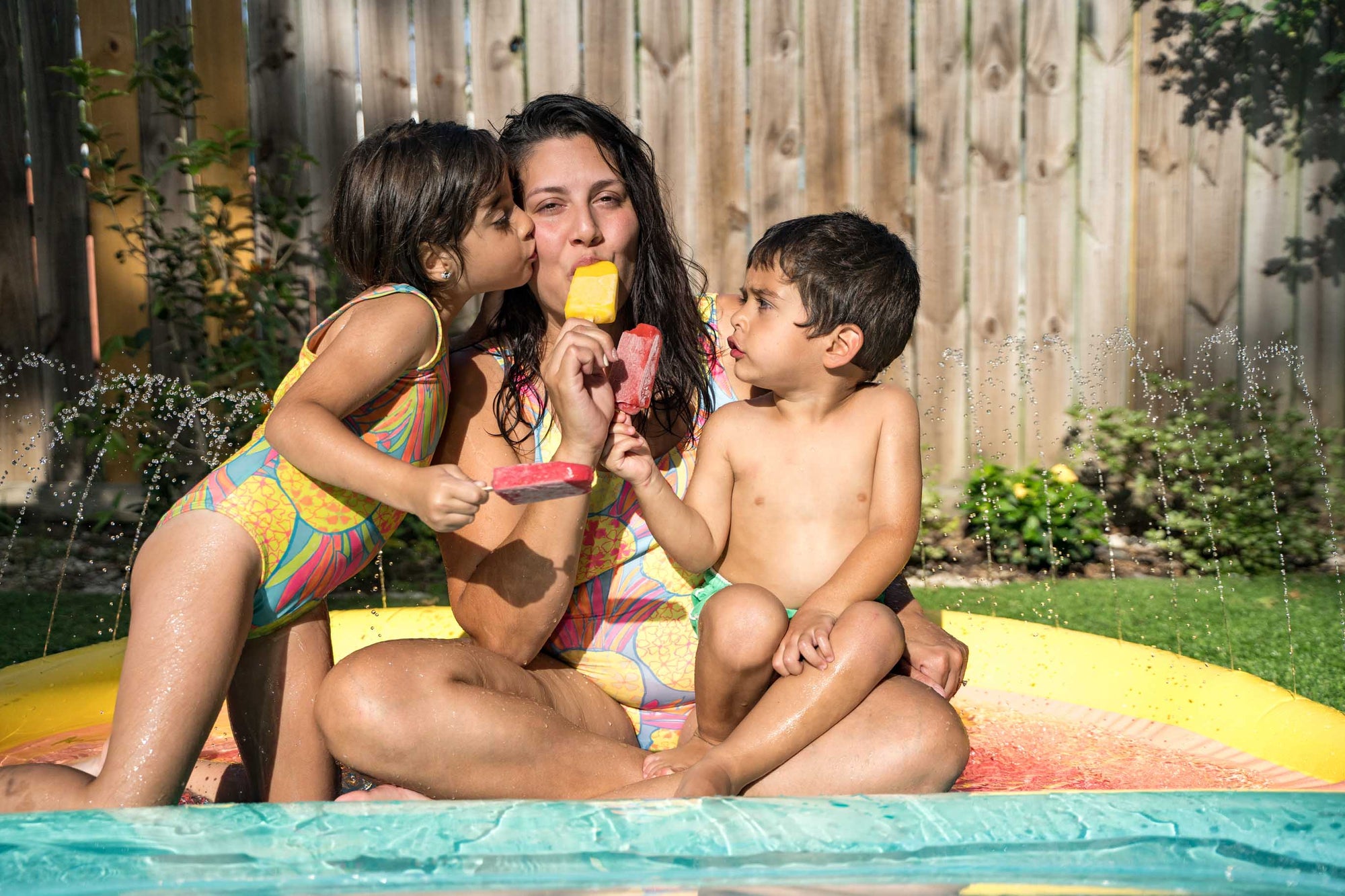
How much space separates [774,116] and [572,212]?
2848 mm

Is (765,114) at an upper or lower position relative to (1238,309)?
upper

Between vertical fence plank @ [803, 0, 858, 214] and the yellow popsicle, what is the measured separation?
2.88m

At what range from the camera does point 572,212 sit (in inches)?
94.3

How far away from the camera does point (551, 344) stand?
258cm

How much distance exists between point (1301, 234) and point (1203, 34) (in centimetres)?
90

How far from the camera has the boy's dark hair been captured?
92.4 inches

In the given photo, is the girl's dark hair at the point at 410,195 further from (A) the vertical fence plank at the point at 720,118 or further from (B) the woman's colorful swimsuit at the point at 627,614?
(A) the vertical fence plank at the point at 720,118

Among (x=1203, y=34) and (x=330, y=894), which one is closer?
(x=330, y=894)

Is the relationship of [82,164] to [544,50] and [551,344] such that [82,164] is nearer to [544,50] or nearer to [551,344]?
[544,50]

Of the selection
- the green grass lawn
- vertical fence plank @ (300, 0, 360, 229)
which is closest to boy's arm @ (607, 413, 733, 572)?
the green grass lawn

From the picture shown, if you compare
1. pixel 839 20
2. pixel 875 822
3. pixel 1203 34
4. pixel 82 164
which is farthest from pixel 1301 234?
pixel 82 164

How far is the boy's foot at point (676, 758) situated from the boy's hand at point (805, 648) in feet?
0.73

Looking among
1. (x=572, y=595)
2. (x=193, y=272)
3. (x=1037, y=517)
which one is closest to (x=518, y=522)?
(x=572, y=595)

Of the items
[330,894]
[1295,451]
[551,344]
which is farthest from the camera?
[1295,451]
